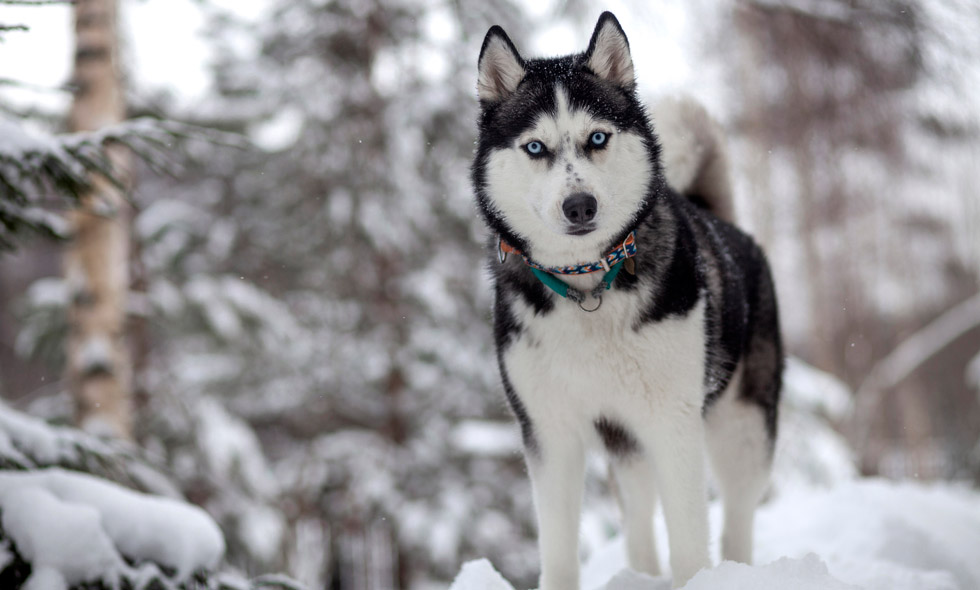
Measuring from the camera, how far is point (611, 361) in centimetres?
189

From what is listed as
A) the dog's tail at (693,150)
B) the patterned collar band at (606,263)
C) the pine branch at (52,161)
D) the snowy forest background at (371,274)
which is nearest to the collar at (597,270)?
the patterned collar band at (606,263)

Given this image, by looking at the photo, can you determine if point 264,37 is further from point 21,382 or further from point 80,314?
point 21,382

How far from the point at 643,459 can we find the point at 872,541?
161cm

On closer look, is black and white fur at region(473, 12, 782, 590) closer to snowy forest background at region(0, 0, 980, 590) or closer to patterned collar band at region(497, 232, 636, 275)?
patterned collar band at region(497, 232, 636, 275)

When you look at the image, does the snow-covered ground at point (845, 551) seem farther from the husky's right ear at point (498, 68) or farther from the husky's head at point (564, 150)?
the husky's right ear at point (498, 68)

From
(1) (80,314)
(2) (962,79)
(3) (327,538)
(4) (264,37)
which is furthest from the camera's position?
(3) (327,538)

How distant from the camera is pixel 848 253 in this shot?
12219 mm

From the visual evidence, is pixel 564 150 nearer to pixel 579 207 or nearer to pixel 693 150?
pixel 579 207

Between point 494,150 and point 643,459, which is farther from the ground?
point 494,150

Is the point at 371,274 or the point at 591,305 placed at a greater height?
the point at 591,305

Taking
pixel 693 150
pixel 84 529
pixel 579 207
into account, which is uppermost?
pixel 693 150

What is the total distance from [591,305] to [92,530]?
4.85 feet

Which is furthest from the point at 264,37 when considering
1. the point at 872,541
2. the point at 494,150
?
the point at 872,541

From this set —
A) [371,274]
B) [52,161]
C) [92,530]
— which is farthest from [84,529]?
[371,274]
